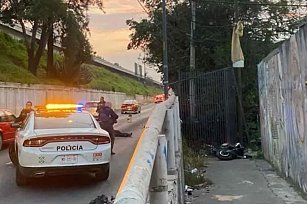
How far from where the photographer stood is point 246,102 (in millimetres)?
20047

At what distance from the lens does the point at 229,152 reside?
1619cm

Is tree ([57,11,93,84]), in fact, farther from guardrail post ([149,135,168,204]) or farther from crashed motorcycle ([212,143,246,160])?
guardrail post ([149,135,168,204])

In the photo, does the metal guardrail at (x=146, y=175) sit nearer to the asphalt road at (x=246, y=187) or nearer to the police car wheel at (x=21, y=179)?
the asphalt road at (x=246, y=187)

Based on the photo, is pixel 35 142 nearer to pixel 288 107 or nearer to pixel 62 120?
pixel 62 120

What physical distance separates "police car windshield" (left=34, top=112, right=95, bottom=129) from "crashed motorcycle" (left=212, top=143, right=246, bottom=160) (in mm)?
6202

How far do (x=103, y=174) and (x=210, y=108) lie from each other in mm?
8390

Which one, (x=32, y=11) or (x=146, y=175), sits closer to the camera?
(x=146, y=175)

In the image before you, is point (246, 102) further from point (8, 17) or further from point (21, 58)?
point (21, 58)

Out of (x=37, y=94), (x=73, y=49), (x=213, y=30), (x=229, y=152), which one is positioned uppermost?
(x=73, y=49)

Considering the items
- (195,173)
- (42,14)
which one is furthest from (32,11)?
(195,173)

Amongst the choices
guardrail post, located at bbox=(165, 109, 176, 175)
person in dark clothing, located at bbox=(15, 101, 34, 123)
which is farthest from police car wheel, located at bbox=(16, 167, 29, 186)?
guardrail post, located at bbox=(165, 109, 176, 175)

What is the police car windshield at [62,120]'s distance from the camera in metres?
10.3

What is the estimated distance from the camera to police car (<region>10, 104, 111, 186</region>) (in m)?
9.62

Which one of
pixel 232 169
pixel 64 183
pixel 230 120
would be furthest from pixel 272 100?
pixel 64 183
